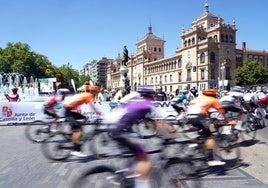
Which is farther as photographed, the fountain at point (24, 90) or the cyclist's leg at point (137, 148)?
the fountain at point (24, 90)

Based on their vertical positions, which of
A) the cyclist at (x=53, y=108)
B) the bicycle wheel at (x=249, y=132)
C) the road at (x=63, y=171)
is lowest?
the road at (x=63, y=171)

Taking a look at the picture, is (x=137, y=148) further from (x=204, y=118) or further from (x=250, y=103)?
(x=250, y=103)

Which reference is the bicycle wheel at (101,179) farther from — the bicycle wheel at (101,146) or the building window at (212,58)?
the building window at (212,58)

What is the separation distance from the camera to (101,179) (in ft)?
14.4

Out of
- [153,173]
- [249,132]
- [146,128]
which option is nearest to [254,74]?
[249,132]

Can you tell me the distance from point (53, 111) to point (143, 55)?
109059mm

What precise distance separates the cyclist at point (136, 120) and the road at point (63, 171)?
0.95m

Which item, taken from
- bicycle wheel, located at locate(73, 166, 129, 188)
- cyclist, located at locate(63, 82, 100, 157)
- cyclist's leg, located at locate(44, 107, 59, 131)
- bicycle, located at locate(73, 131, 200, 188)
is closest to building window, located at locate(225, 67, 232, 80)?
cyclist's leg, located at locate(44, 107, 59, 131)

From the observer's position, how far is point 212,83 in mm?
76188

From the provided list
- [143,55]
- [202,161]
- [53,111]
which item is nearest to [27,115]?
[53,111]

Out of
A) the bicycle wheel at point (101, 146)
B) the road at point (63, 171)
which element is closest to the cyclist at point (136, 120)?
the road at point (63, 171)

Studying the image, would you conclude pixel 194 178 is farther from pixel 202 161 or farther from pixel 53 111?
A: pixel 53 111

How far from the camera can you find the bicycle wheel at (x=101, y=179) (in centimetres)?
428

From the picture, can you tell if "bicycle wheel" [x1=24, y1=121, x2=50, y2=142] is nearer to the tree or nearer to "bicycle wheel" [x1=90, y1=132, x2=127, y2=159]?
"bicycle wheel" [x1=90, y1=132, x2=127, y2=159]
